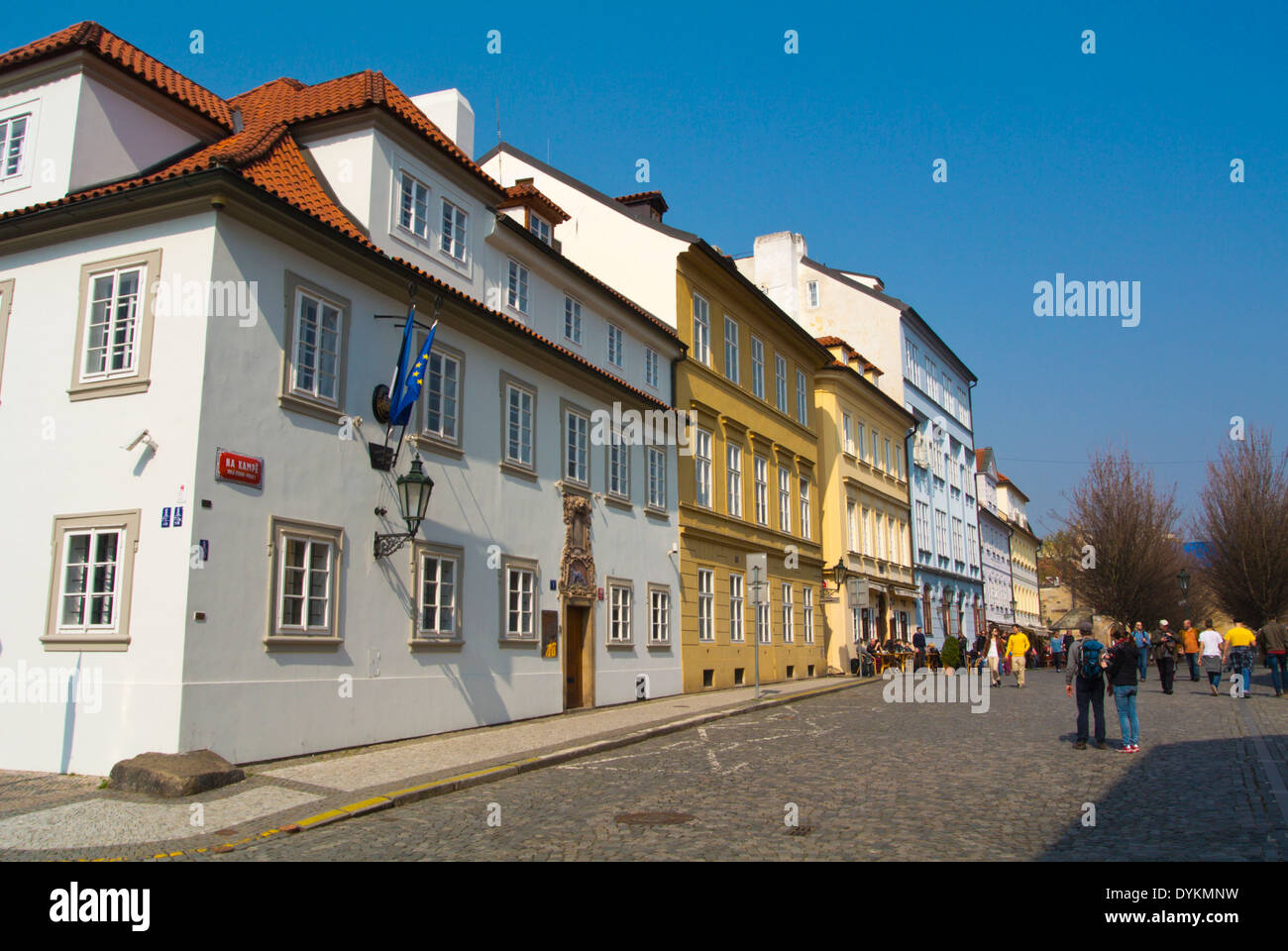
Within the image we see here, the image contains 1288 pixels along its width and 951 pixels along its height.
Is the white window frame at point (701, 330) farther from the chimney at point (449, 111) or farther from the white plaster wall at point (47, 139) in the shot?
the white plaster wall at point (47, 139)

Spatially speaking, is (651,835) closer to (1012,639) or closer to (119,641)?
(119,641)

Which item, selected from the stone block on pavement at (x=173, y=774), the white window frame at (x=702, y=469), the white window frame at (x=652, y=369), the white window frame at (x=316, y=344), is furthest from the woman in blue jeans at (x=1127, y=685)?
the white window frame at (x=702, y=469)

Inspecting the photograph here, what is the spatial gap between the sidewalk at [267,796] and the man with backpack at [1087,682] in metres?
6.42

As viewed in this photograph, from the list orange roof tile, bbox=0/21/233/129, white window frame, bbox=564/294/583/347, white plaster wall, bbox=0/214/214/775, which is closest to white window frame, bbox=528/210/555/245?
white window frame, bbox=564/294/583/347

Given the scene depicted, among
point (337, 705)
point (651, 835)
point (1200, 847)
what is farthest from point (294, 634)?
point (1200, 847)

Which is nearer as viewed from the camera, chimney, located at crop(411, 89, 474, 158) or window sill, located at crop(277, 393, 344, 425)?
window sill, located at crop(277, 393, 344, 425)

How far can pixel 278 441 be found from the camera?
13523 mm

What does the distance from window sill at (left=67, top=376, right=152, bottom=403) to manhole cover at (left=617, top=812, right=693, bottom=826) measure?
8.08 m

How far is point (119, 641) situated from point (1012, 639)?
25160mm

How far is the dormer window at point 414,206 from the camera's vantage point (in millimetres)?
17109

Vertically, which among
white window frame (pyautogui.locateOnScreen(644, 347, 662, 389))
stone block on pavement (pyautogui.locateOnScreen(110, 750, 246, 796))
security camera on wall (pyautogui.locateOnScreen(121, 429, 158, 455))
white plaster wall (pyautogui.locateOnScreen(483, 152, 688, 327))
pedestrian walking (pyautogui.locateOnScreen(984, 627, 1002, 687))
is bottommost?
stone block on pavement (pyautogui.locateOnScreen(110, 750, 246, 796))

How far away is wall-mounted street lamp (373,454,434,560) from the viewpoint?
15.1 m

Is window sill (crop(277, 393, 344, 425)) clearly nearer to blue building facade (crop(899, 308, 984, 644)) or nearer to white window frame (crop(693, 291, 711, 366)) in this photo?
white window frame (crop(693, 291, 711, 366))

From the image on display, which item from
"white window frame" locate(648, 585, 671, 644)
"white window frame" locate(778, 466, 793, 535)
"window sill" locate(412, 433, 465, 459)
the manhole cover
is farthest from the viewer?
"white window frame" locate(778, 466, 793, 535)
